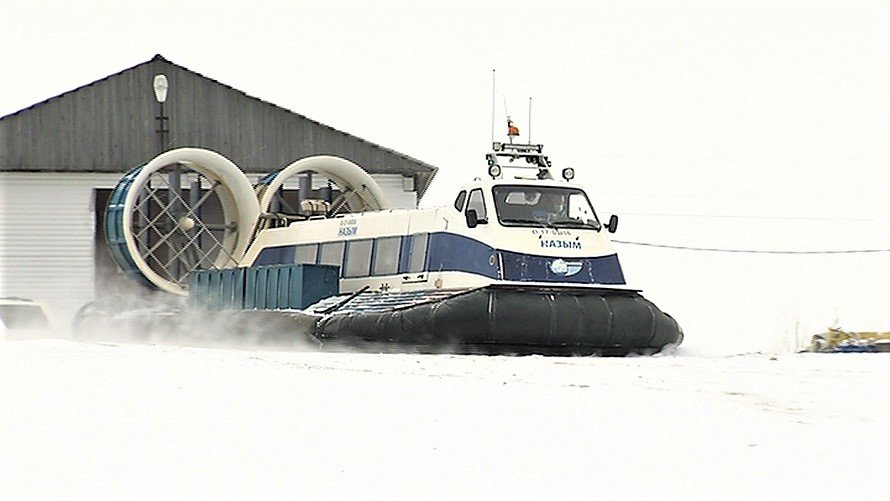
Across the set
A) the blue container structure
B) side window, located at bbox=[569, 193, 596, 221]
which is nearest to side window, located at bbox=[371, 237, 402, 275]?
the blue container structure

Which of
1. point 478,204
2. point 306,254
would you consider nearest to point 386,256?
point 478,204

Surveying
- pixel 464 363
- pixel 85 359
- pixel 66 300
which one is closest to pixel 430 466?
pixel 85 359

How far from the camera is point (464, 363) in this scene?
454 inches

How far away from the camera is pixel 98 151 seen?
24812mm

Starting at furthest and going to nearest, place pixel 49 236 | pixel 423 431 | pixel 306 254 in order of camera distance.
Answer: pixel 49 236 → pixel 306 254 → pixel 423 431

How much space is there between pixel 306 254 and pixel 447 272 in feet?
11.0

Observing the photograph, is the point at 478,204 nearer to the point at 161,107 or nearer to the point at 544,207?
the point at 544,207

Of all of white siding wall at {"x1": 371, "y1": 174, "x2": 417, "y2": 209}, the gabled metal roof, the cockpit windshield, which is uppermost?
the gabled metal roof

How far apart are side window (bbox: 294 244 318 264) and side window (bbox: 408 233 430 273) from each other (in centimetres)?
221

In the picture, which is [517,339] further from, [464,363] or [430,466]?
[430,466]

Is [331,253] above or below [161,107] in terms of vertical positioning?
below

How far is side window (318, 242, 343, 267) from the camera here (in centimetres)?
1714

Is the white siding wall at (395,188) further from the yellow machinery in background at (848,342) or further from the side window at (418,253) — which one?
the side window at (418,253)

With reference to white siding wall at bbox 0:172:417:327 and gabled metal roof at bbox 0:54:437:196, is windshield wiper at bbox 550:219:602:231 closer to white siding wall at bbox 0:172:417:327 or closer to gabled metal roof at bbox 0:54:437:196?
gabled metal roof at bbox 0:54:437:196
